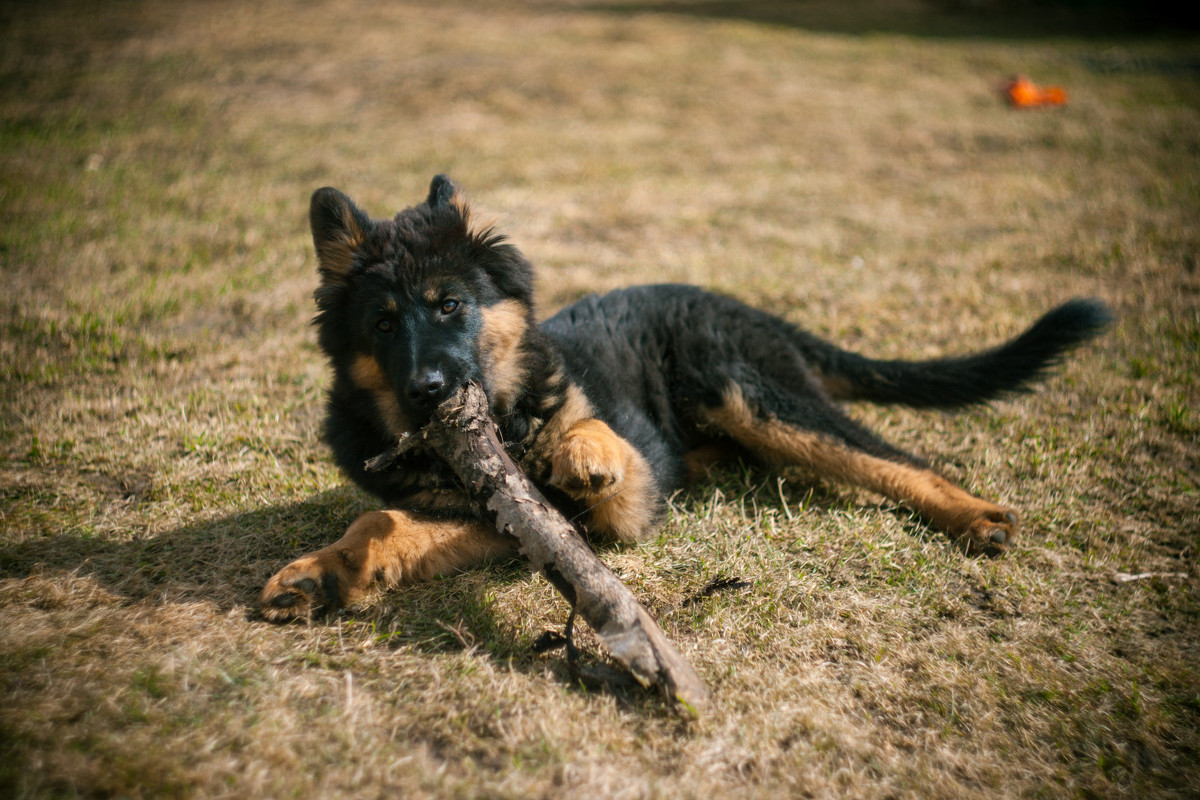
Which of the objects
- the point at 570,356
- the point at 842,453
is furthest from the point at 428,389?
the point at 842,453

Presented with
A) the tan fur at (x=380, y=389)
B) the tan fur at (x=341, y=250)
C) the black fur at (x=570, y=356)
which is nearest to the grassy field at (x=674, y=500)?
the black fur at (x=570, y=356)

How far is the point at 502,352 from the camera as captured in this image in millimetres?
3170

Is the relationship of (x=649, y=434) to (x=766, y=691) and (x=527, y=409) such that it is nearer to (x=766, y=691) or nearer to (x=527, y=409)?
(x=527, y=409)

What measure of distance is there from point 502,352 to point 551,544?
40.5 inches

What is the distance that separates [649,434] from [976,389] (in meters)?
1.90

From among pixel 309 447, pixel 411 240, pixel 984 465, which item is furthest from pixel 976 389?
pixel 309 447

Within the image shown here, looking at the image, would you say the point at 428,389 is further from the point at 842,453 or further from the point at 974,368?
the point at 974,368

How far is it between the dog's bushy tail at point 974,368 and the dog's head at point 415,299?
2.04 meters

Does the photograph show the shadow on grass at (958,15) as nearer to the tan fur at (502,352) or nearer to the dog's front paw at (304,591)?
the tan fur at (502,352)

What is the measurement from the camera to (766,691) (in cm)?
254

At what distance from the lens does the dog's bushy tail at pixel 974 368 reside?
3.82 metres

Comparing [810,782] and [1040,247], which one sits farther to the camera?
[1040,247]

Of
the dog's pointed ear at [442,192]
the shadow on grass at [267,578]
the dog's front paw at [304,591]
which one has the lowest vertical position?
the shadow on grass at [267,578]

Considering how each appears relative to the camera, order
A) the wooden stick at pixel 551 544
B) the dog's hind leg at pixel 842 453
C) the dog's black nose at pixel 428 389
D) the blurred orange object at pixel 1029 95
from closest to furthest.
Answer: the wooden stick at pixel 551 544 → the dog's black nose at pixel 428 389 → the dog's hind leg at pixel 842 453 → the blurred orange object at pixel 1029 95
